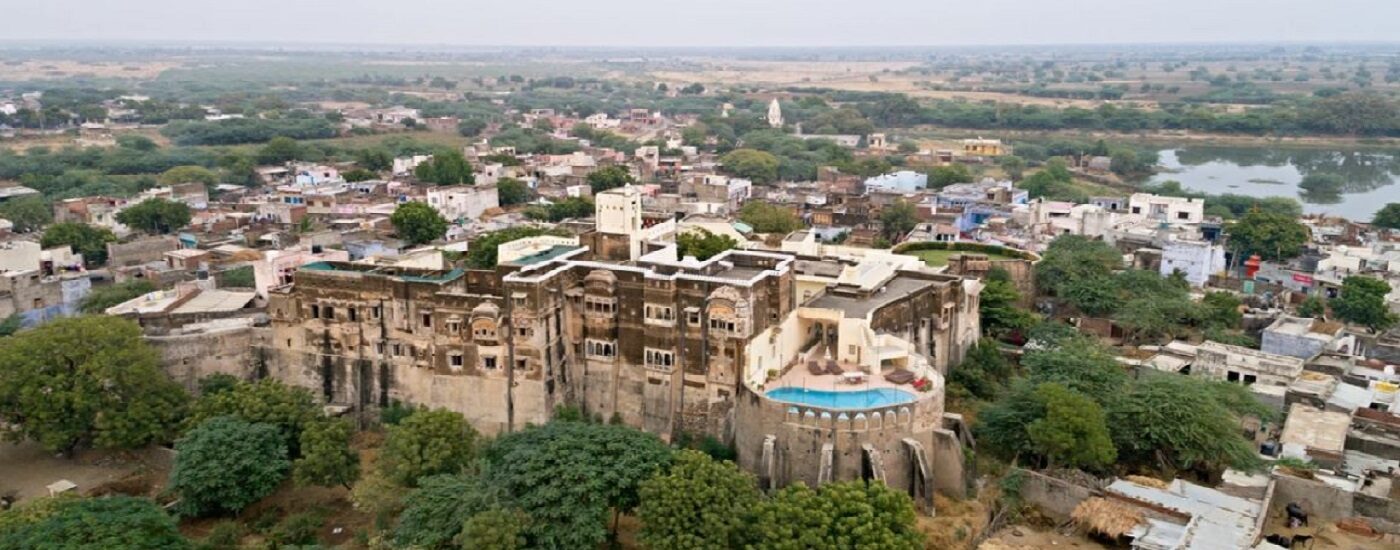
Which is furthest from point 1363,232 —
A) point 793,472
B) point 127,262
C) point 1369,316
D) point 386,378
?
point 127,262

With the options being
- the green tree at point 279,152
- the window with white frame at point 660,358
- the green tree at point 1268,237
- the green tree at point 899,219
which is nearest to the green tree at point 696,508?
the window with white frame at point 660,358

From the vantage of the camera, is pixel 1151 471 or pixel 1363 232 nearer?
pixel 1151 471

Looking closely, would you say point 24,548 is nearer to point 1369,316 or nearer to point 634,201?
point 634,201

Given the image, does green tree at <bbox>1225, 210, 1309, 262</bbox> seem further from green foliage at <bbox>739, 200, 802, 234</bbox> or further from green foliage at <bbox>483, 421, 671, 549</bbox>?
green foliage at <bbox>483, 421, 671, 549</bbox>

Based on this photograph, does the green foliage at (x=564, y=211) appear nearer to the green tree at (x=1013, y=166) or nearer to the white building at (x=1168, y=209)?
the white building at (x=1168, y=209)

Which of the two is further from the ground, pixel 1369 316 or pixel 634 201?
pixel 634 201
